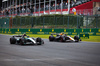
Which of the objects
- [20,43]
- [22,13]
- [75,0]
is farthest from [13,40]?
[22,13]

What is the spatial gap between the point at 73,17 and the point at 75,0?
398 inches

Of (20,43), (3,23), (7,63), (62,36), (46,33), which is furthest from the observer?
(3,23)

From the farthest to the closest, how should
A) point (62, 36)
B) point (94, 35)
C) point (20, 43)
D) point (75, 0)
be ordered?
point (75, 0)
point (94, 35)
point (62, 36)
point (20, 43)

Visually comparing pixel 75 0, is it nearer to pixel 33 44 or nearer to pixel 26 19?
pixel 26 19

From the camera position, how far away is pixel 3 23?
131ft

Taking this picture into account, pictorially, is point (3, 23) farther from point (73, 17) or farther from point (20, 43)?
point (20, 43)

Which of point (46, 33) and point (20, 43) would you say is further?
point (46, 33)

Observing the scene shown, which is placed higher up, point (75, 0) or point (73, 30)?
point (75, 0)

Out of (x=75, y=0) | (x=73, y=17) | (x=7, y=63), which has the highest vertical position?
(x=75, y=0)

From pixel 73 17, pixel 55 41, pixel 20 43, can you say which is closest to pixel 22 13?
pixel 73 17

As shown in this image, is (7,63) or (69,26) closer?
(7,63)

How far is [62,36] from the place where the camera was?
19.4 metres

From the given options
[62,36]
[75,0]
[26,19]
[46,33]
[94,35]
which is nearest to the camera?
[62,36]

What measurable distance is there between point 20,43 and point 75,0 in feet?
91.6
